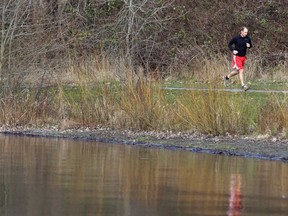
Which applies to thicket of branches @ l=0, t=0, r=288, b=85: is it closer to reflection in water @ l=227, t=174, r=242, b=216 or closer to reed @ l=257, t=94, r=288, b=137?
reed @ l=257, t=94, r=288, b=137

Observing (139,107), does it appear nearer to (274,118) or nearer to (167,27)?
(274,118)

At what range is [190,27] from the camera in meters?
46.6

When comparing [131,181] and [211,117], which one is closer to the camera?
[131,181]

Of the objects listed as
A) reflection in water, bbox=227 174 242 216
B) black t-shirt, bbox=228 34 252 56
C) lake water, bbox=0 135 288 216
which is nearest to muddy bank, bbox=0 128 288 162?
lake water, bbox=0 135 288 216

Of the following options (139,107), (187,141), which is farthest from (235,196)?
(139,107)

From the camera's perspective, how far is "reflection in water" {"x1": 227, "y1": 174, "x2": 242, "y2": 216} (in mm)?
11934

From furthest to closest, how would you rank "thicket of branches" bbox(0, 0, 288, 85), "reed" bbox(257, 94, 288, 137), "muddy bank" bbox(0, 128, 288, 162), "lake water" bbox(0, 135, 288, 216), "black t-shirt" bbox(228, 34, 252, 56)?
"thicket of branches" bbox(0, 0, 288, 85) < "black t-shirt" bbox(228, 34, 252, 56) < "reed" bbox(257, 94, 288, 137) < "muddy bank" bbox(0, 128, 288, 162) < "lake water" bbox(0, 135, 288, 216)

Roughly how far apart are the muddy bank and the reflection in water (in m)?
3.15

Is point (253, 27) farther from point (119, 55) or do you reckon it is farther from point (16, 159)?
point (16, 159)

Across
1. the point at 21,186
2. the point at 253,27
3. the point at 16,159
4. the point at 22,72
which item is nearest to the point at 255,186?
the point at 21,186

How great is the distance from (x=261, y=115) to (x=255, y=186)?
7.76 meters

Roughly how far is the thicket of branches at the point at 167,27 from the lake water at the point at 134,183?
20.5 metres

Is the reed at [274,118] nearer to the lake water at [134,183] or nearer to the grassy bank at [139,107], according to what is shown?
the grassy bank at [139,107]

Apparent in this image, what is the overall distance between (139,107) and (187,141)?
8.50 feet
